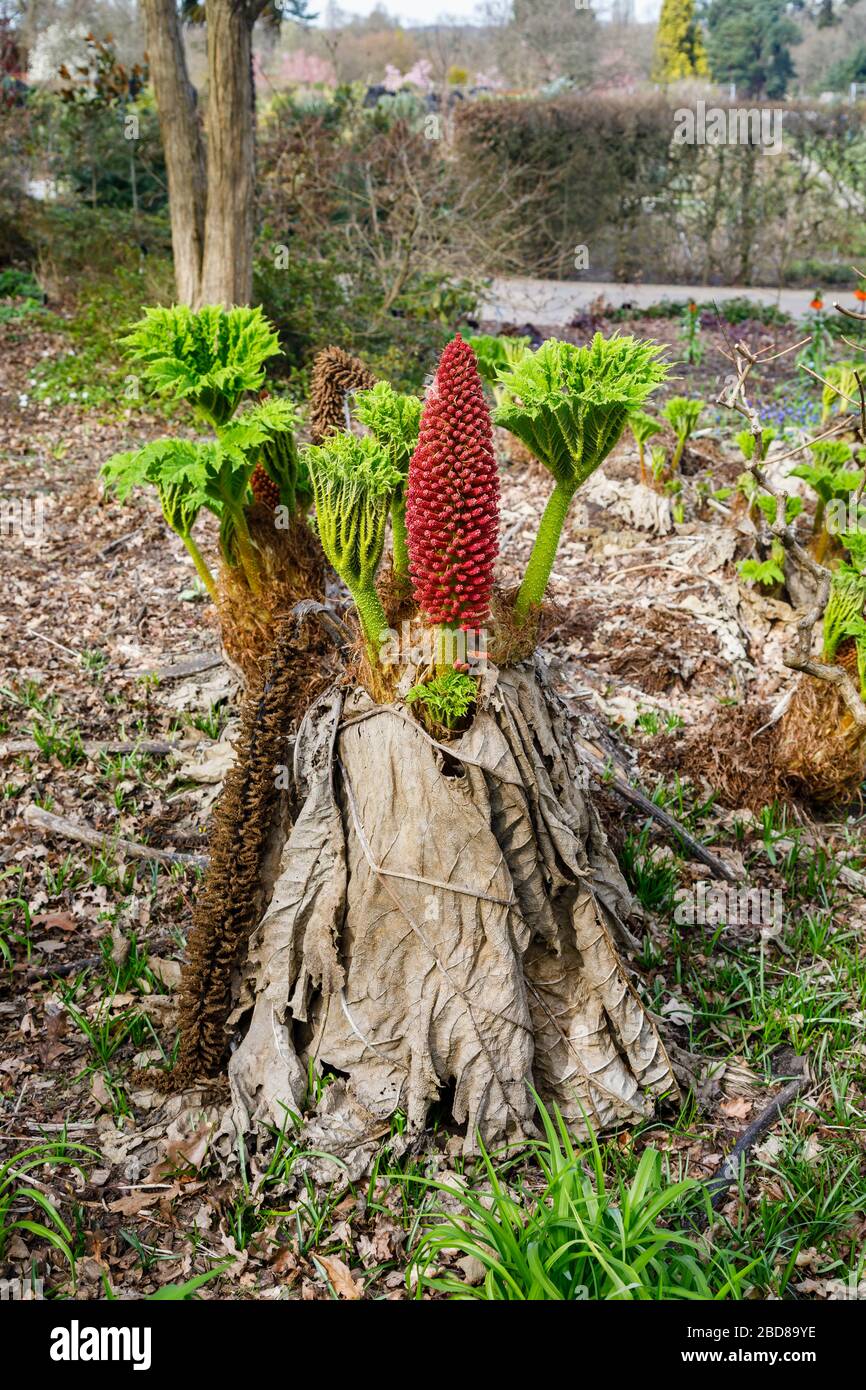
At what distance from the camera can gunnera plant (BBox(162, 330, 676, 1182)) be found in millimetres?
2312

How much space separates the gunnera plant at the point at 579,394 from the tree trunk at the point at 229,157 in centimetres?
655

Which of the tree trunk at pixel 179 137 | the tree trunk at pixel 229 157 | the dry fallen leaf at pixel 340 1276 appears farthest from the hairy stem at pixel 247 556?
the tree trunk at pixel 179 137

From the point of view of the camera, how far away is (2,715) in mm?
4500

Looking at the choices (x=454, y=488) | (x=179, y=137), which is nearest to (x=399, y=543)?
(x=454, y=488)

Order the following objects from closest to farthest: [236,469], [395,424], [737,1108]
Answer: [395,424]
[737,1108]
[236,469]

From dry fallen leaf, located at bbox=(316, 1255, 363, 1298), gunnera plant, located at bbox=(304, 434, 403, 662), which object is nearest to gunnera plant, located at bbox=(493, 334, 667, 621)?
gunnera plant, located at bbox=(304, 434, 403, 662)

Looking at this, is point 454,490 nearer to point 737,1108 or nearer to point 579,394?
point 579,394

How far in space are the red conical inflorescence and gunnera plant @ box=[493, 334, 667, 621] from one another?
0.11 metres

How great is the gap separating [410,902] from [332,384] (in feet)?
5.75

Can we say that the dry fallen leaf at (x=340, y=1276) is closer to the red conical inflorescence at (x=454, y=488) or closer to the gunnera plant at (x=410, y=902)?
the gunnera plant at (x=410, y=902)

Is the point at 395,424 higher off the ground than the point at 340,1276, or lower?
higher

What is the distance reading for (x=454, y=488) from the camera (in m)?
2.10

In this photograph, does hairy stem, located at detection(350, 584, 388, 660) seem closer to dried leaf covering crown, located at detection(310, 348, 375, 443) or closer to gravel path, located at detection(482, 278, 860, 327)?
dried leaf covering crown, located at detection(310, 348, 375, 443)
